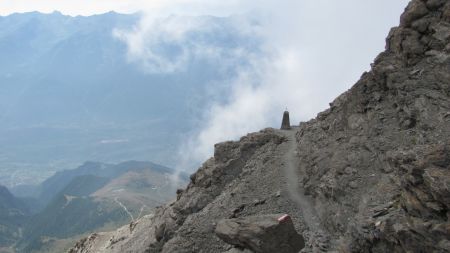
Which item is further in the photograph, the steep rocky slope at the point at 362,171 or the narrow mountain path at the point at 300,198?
the narrow mountain path at the point at 300,198

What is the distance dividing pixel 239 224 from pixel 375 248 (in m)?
12.9

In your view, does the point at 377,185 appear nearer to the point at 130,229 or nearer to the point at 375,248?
the point at 375,248

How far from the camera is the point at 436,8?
3838cm

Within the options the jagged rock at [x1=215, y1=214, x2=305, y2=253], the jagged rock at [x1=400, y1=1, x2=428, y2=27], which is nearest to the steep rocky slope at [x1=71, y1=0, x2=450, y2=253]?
the jagged rock at [x1=400, y1=1, x2=428, y2=27]

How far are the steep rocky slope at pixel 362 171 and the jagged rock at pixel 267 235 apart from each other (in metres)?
1.25

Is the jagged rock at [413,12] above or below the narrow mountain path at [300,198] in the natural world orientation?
above

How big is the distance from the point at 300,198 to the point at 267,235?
9.47m

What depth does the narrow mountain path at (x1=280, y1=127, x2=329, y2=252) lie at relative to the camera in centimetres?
3459

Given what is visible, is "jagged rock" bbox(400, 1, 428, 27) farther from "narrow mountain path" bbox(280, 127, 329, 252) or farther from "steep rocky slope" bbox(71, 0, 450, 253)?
"narrow mountain path" bbox(280, 127, 329, 252)

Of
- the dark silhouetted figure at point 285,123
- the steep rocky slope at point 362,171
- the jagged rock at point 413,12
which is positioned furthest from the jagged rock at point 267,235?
the dark silhouetted figure at point 285,123

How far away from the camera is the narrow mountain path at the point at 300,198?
113 ft

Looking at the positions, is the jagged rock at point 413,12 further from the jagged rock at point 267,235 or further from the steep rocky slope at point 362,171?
the jagged rock at point 267,235

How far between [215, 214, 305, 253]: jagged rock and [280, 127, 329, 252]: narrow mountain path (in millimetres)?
1382

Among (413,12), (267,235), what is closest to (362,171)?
(267,235)
